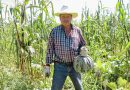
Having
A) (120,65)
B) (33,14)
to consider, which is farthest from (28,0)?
(120,65)

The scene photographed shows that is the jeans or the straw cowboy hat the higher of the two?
the straw cowboy hat

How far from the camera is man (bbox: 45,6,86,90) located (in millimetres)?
5129

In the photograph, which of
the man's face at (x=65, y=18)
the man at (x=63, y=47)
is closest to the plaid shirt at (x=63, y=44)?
the man at (x=63, y=47)

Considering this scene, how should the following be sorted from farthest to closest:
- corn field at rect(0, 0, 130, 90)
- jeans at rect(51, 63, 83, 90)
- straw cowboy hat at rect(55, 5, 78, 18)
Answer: corn field at rect(0, 0, 130, 90) < jeans at rect(51, 63, 83, 90) < straw cowboy hat at rect(55, 5, 78, 18)

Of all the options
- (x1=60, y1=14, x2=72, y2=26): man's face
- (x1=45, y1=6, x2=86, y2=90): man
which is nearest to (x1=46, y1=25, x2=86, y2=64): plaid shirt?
(x1=45, y1=6, x2=86, y2=90): man

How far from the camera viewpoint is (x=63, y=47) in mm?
5133

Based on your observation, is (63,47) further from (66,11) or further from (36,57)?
(36,57)

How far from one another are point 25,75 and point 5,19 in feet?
4.07

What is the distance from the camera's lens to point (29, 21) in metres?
6.81

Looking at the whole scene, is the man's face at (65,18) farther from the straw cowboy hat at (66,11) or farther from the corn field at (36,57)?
the corn field at (36,57)

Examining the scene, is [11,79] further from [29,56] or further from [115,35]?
[115,35]

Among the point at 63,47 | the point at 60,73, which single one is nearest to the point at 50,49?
the point at 63,47

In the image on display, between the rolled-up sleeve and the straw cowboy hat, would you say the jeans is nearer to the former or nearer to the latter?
the rolled-up sleeve

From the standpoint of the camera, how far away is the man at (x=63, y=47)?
513 centimetres
